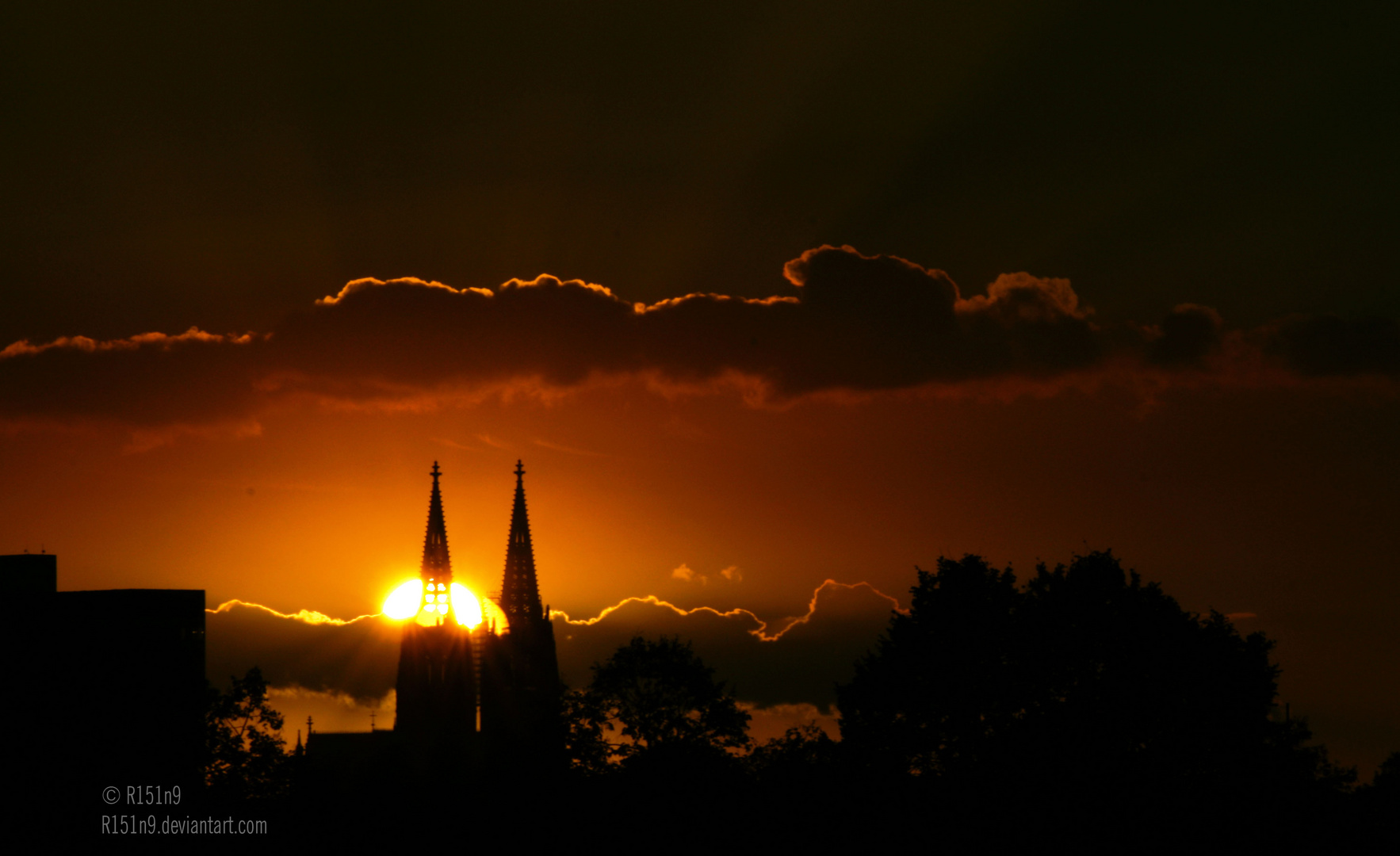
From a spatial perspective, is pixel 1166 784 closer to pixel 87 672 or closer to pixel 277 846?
pixel 277 846

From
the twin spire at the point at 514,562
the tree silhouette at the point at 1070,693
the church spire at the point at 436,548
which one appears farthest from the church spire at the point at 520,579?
the tree silhouette at the point at 1070,693

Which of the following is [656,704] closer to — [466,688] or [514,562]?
[466,688]

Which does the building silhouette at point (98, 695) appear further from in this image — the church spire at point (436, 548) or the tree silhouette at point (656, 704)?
the church spire at point (436, 548)

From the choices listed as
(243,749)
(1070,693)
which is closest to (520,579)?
(243,749)

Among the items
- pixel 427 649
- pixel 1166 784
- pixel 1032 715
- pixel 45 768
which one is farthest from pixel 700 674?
pixel 427 649

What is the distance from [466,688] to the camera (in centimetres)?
13438

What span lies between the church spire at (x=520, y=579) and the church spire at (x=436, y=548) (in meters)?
20.5

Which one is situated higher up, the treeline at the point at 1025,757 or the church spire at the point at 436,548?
the church spire at the point at 436,548

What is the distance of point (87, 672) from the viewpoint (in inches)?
2589

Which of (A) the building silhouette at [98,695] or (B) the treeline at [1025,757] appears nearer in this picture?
(B) the treeline at [1025,757]

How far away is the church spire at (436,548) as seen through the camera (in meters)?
145

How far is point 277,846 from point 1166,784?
3311 centimetres

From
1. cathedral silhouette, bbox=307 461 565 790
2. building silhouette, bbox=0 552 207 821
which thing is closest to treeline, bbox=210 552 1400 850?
cathedral silhouette, bbox=307 461 565 790

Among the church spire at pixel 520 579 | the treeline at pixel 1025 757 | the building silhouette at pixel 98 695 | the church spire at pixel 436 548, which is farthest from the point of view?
the church spire at pixel 520 579
